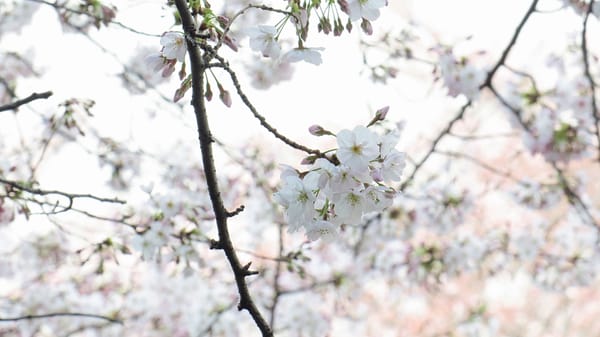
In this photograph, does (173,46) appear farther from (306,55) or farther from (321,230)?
(321,230)

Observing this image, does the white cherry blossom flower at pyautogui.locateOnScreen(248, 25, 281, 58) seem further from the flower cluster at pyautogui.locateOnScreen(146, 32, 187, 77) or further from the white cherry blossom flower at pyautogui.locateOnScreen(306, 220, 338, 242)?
the white cherry blossom flower at pyautogui.locateOnScreen(306, 220, 338, 242)

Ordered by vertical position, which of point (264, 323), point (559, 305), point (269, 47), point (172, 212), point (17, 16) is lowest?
point (264, 323)

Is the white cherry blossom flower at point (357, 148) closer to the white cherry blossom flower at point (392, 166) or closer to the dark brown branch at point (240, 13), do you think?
the white cherry blossom flower at point (392, 166)

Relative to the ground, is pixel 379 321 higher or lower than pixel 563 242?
higher

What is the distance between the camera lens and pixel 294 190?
0.88 meters

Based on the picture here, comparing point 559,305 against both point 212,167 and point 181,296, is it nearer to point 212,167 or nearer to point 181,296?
point 181,296

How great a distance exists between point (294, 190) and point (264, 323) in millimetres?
172

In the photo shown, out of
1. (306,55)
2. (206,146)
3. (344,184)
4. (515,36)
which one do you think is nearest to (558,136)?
(515,36)

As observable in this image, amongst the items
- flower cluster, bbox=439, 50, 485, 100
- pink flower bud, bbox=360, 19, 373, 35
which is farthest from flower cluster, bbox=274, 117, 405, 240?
flower cluster, bbox=439, 50, 485, 100

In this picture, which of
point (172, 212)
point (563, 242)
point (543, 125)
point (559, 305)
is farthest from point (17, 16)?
point (559, 305)

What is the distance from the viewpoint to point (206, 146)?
2.65 ft

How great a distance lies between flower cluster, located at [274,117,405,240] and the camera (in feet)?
2.71

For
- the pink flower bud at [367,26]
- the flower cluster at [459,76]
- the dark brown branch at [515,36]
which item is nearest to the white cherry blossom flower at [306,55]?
the pink flower bud at [367,26]

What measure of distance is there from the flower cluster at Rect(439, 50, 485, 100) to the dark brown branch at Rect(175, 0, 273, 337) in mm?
1506
